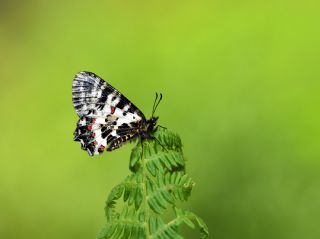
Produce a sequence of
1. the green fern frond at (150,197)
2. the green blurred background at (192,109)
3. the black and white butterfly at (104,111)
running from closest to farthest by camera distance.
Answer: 1. the green fern frond at (150,197)
2. the black and white butterfly at (104,111)
3. the green blurred background at (192,109)

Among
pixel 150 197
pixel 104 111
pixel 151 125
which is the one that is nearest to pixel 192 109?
pixel 104 111

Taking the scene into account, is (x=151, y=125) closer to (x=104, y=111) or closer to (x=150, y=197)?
(x=104, y=111)

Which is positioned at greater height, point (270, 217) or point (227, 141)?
point (227, 141)

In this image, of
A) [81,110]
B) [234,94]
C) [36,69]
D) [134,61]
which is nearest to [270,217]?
[234,94]

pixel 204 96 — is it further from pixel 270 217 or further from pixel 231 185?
pixel 270 217

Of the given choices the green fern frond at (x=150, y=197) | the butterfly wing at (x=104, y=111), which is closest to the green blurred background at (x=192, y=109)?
the butterfly wing at (x=104, y=111)

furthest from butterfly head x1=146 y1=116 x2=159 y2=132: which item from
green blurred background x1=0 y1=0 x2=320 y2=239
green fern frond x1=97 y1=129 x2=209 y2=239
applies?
green blurred background x1=0 y1=0 x2=320 y2=239

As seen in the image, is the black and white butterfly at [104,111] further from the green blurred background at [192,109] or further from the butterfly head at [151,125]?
the green blurred background at [192,109]
